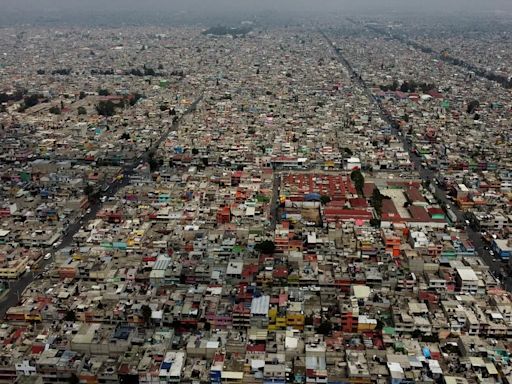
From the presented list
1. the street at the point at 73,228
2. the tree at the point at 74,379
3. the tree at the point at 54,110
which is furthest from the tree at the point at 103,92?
the tree at the point at 74,379

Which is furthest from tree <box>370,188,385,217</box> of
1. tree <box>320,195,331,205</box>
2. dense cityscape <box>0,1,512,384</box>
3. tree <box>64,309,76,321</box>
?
tree <box>64,309,76,321</box>

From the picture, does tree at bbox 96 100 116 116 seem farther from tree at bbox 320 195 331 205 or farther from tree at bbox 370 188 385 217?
tree at bbox 370 188 385 217

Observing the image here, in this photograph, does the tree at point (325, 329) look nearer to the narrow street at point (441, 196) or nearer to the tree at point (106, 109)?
the narrow street at point (441, 196)

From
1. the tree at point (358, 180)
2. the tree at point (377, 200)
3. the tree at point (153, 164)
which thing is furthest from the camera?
the tree at point (153, 164)

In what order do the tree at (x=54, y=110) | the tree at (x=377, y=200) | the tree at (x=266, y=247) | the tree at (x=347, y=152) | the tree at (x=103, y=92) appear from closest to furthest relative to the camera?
the tree at (x=266, y=247) → the tree at (x=377, y=200) → the tree at (x=347, y=152) → the tree at (x=54, y=110) → the tree at (x=103, y=92)

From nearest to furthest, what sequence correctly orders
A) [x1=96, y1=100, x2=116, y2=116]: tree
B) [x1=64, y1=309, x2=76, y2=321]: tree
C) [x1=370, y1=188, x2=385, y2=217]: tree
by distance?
1. [x1=64, y1=309, x2=76, y2=321]: tree
2. [x1=370, y1=188, x2=385, y2=217]: tree
3. [x1=96, y1=100, x2=116, y2=116]: tree

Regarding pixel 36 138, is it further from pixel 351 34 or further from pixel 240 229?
pixel 351 34

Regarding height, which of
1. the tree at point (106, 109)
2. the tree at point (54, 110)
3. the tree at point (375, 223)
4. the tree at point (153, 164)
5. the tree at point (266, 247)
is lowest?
the tree at point (54, 110)
